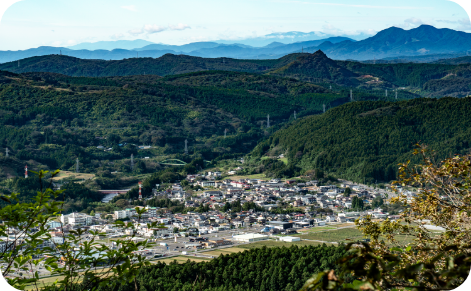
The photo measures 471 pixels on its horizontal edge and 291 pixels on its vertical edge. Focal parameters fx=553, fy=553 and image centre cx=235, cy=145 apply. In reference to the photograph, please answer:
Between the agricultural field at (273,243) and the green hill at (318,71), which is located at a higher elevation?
the green hill at (318,71)

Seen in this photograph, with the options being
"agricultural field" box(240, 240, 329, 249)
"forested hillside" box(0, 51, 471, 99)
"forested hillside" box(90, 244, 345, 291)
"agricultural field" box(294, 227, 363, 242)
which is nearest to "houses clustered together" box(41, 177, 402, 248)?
"agricultural field" box(294, 227, 363, 242)

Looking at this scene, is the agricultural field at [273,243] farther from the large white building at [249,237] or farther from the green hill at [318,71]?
the green hill at [318,71]

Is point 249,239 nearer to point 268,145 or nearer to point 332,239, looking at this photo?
point 332,239

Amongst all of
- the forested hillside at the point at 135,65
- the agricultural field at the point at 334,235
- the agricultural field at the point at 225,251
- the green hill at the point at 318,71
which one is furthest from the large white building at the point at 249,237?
the forested hillside at the point at 135,65

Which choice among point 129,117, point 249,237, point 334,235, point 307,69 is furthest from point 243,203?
point 307,69

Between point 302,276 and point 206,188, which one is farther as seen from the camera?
point 206,188

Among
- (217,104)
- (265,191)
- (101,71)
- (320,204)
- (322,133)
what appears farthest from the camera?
(101,71)

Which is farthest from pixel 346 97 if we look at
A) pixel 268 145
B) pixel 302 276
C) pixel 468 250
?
pixel 468 250
